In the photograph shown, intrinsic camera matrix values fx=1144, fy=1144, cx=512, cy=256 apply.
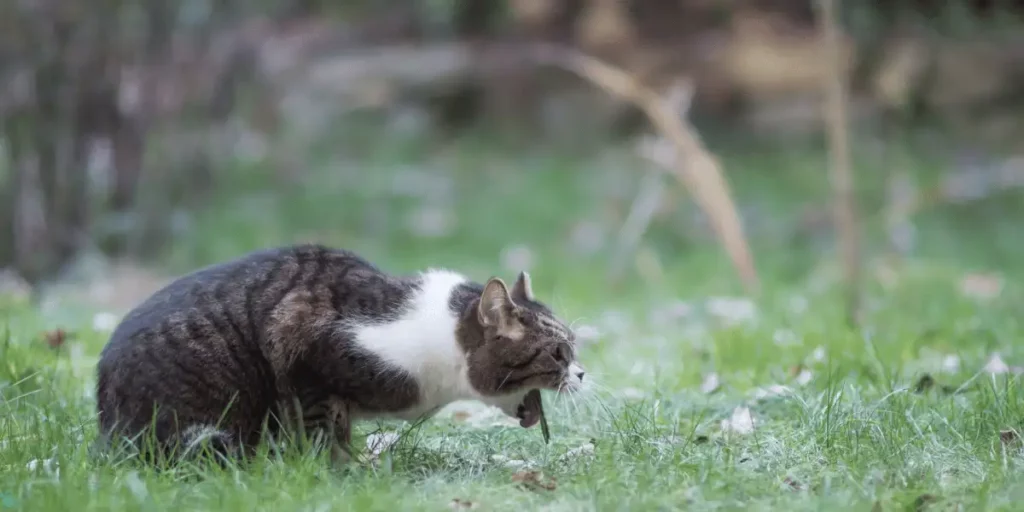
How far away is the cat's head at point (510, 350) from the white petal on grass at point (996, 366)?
168 cm

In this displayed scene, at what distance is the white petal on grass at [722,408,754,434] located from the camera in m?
3.50

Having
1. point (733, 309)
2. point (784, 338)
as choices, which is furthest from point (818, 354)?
point (733, 309)

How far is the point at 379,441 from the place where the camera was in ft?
11.3

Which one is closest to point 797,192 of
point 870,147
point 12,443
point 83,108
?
point 870,147

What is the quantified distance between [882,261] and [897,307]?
5.42 ft

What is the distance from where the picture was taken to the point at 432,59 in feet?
35.4

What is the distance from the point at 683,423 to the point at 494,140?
716 cm

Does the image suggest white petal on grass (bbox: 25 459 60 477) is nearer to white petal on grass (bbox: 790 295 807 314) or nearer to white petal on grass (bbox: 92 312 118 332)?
white petal on grass (bbox: 92 312 118 332)

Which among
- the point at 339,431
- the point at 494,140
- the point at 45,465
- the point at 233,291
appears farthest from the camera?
the point at 494,140

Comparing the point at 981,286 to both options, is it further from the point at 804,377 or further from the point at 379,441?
the point at 379,441

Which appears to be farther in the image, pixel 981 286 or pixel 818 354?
pixel 981 286

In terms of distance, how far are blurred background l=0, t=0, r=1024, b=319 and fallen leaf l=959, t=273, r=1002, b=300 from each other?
0.15ft

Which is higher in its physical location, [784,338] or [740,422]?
[740,422]

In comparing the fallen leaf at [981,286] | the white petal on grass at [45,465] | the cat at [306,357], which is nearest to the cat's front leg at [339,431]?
the cat at [306,357]
